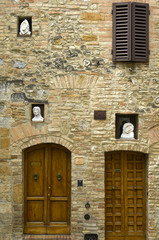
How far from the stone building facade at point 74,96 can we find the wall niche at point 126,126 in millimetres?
158

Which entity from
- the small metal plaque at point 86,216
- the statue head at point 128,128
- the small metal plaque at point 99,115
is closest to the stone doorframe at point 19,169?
the small metal plaque at point 99,115

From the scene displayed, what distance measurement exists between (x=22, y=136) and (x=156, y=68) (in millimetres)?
3495

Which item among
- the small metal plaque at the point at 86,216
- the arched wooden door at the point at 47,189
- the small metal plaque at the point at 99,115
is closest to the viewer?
the small metal plaque at the point at 86,216

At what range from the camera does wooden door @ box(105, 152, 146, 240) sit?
7.08 meters

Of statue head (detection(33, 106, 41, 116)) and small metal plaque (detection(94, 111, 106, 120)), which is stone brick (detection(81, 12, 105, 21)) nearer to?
small metal plaque (detection(94, 111, 106, 120))

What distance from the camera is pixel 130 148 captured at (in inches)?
273

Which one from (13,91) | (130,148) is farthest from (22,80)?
(130,148)

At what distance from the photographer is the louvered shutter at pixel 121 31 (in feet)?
22.7

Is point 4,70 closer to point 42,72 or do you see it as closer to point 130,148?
point 42,72

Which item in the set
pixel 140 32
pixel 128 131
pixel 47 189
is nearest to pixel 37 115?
pixel 47 189

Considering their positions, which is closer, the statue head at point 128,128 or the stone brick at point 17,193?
the stone brick at point 17,193

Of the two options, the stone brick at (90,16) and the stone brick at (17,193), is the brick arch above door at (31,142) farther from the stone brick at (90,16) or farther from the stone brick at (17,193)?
the stone brick at (90,16)

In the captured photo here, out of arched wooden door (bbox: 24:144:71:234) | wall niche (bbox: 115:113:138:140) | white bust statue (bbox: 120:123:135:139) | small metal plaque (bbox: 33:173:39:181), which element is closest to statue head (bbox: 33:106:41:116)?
arched wooden door (bbox: 24:144:71:234)

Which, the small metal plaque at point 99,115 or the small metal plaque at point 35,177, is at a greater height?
the small metal plaque at point 99,115
